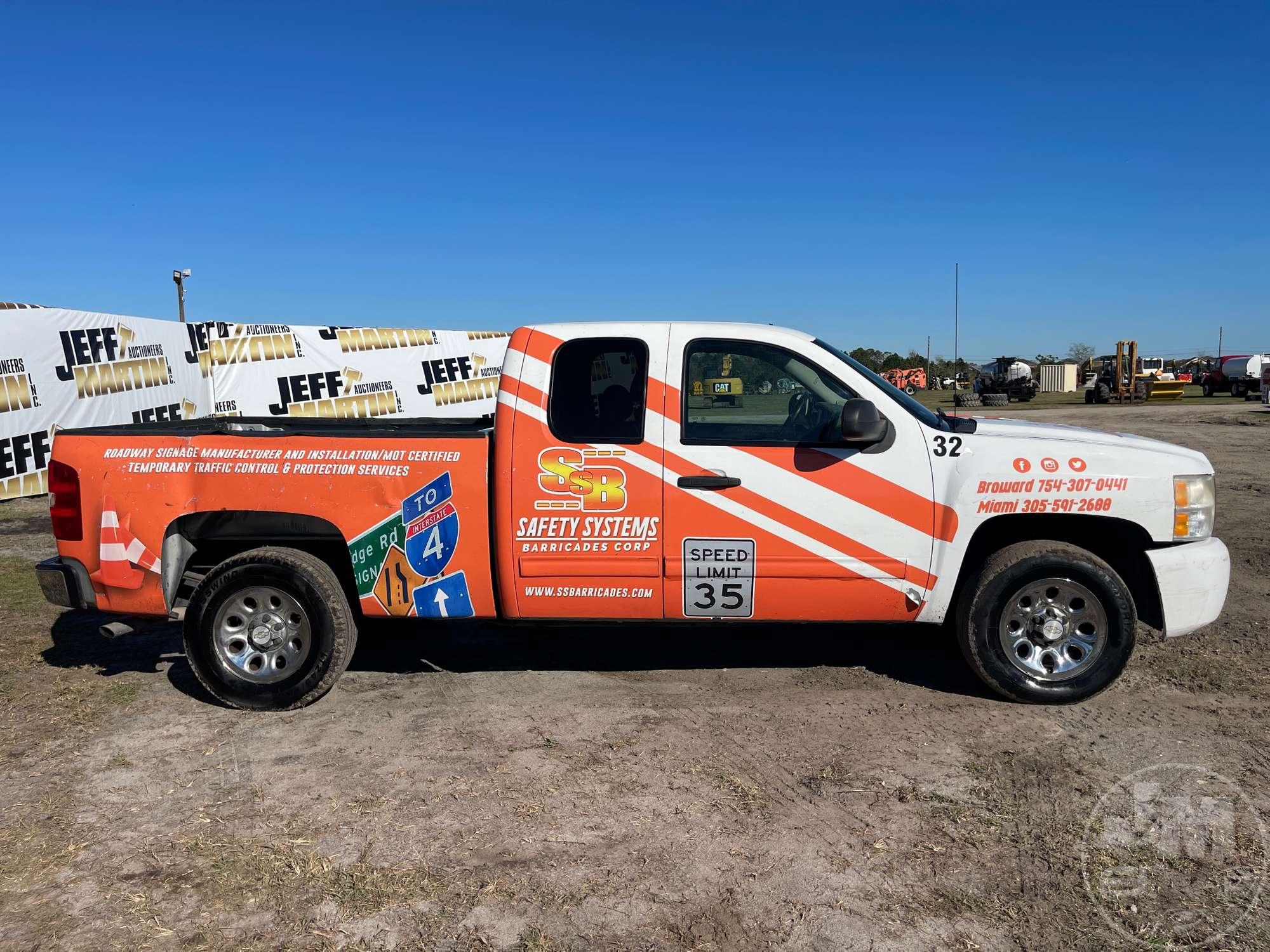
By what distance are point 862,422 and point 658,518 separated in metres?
1.10

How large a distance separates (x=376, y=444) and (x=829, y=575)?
240 cm

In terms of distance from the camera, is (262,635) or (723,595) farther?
(262,635)

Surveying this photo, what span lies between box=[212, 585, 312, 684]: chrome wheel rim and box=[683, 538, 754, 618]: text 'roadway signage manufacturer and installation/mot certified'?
203 cm

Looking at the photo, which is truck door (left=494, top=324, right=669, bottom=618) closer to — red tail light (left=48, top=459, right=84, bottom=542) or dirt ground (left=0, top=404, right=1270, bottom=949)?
dirt ground (left=0, top=404, right=1270, bottom=949)

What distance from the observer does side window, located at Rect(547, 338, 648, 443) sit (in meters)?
4.61

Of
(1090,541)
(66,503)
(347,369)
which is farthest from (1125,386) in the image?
(66,503)

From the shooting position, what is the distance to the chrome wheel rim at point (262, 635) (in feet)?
15.7

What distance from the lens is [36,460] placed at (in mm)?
13164

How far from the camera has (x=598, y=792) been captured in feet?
12.4

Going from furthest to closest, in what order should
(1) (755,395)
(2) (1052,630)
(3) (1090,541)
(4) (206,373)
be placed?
(4) (206,373) → (3) (1090,541) → (1) (755,395) → (2) (1052,630)

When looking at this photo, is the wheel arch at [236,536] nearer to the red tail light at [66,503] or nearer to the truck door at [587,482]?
the red tail light at [66,503]

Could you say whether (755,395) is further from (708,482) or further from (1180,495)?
(1180,495)

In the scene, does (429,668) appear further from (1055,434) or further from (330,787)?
(1055,434)

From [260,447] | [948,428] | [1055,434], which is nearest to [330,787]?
[260,447]
